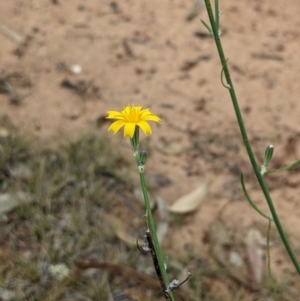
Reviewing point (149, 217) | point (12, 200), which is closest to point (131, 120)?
point (149, 217)

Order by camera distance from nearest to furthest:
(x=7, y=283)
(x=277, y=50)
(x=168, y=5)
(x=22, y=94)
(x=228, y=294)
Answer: (x=7, y=283)
(x=228, y=294)
(x=22, y=94)
(x=277, y=50)
(x=168, y=5)

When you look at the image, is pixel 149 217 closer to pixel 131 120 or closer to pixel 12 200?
pixel 131 120

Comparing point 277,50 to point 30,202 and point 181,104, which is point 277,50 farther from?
point 30,202

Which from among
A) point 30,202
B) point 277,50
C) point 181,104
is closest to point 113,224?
point 30,202

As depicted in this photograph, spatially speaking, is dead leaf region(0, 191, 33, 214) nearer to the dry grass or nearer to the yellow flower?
the dry grass

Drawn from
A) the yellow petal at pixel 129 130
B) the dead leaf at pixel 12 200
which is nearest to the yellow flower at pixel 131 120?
the yellow petal at pixel 129 130

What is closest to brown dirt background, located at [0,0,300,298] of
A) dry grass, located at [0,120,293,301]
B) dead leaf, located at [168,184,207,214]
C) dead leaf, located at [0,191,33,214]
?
dead leaf, located at [168,184,207,214]
